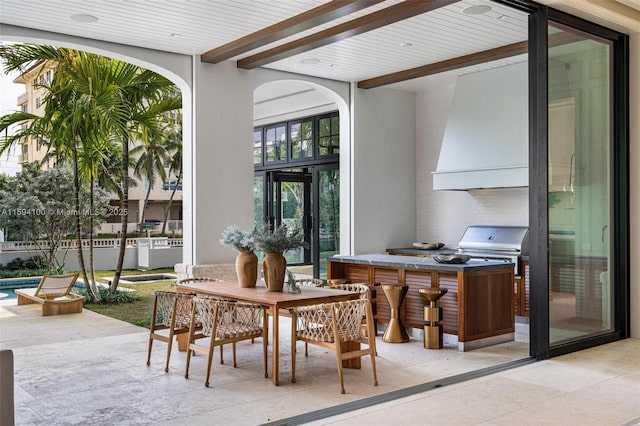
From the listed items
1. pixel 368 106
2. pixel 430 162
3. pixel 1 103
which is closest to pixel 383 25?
pixel 368 106

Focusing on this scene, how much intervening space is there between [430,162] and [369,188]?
1.01 meters

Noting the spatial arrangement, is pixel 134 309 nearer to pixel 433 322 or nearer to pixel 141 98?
pixel 141 98

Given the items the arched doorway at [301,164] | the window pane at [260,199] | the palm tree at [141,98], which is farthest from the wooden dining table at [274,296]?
the window pane at [260,199]

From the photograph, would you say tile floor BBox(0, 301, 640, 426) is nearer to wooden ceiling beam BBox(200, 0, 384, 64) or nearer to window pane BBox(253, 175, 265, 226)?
wooden ceiling beam BBox(200, 0, 384, 64)

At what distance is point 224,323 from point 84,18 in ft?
9.91

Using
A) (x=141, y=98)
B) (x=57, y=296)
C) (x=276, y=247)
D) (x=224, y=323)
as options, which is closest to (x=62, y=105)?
(x=141, y=98)

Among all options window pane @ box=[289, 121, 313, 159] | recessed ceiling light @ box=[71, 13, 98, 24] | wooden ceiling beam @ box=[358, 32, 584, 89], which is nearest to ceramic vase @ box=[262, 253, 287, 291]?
recessed ceiling light @ box=[71, 13, 98, 24]

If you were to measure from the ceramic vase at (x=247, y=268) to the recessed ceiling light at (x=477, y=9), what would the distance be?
2.85m

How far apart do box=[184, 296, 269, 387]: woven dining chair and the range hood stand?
3.75 m

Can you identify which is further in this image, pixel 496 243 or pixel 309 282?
pixel 496 243

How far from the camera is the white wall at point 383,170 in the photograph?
8.72m

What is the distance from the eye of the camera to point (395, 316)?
6289 mm

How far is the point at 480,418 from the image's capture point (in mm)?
3826

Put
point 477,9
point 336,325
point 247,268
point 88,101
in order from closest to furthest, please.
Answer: point 336,325
point 247,268
point 477,9
point 88,101
